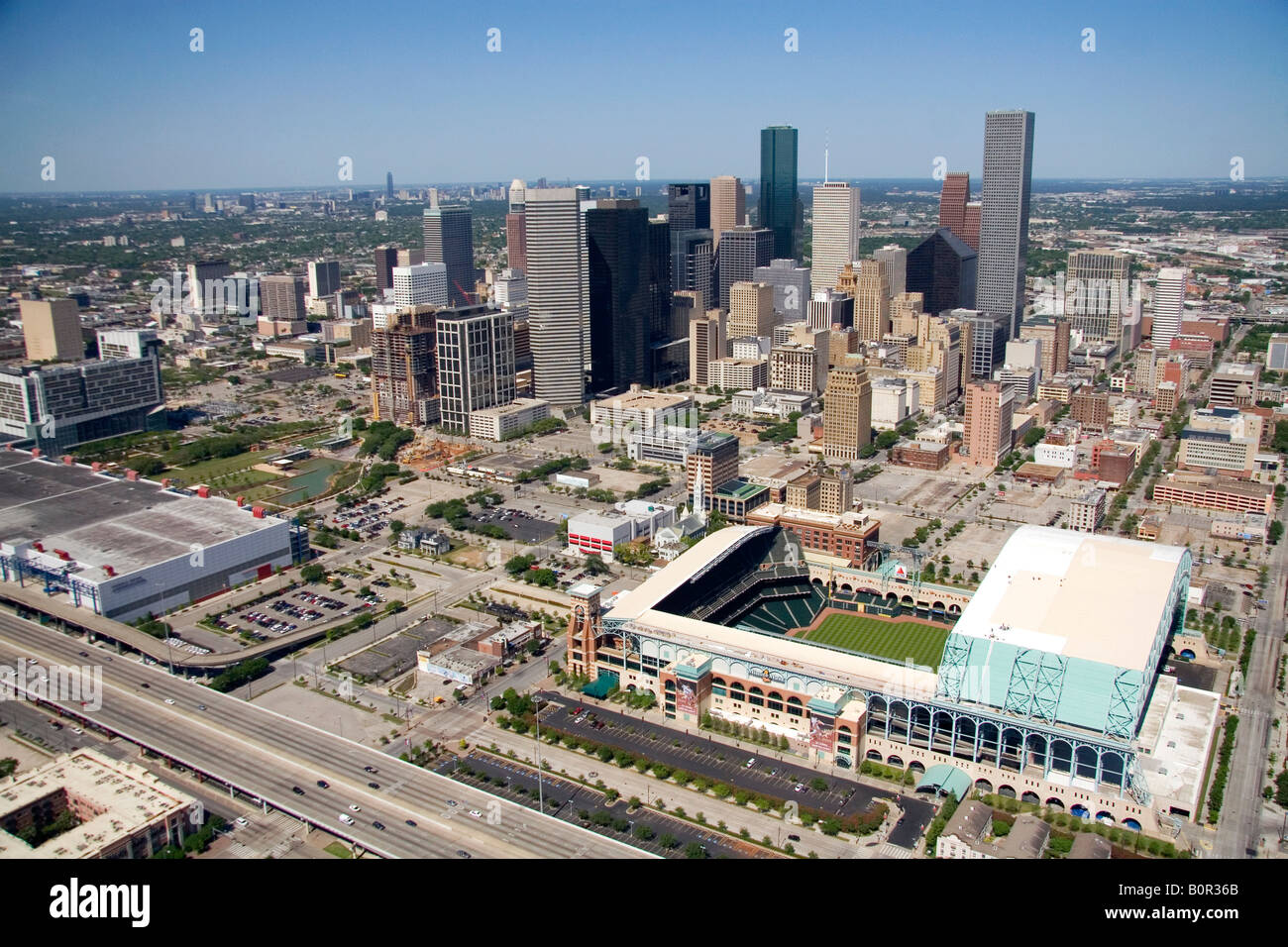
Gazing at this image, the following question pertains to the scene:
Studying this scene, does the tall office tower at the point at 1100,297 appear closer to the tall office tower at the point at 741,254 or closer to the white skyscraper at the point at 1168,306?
the white skyscraper at the point at 1168,306

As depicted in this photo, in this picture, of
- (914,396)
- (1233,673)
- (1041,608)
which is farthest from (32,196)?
(914,396)

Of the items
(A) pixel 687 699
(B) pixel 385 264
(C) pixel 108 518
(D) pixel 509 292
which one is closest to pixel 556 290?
(D) pixel 509 292

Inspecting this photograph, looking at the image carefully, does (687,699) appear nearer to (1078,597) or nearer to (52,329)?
(1078,597)

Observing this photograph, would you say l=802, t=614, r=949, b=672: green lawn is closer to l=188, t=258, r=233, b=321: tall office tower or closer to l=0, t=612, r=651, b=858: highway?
l=0, t=612, r=651, b=858: highway

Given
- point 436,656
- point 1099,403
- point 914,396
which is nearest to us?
point 436,656

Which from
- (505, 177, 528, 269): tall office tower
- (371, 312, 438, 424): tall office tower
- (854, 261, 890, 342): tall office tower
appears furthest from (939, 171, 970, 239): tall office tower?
(371, 312, 438, 424): tall office tower
